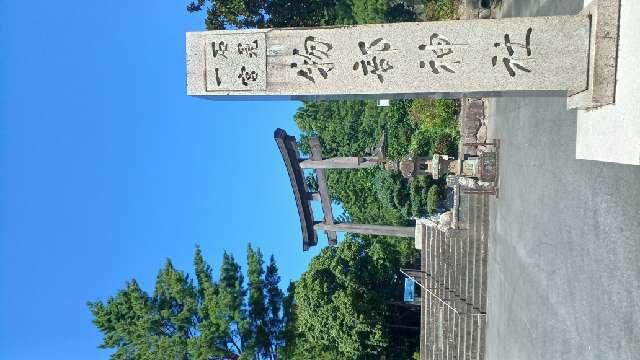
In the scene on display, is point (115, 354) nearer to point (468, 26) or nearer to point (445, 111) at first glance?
point (445, 111)

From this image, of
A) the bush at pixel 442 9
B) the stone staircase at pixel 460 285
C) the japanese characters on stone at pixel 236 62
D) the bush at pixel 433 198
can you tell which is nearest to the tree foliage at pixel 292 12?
the bush at pixel 442 9

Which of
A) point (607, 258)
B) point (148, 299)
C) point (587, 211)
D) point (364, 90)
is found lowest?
point (148, 299)

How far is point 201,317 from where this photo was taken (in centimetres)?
2092

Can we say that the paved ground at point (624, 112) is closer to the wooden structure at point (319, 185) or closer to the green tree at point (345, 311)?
the wooden structure at point (319, 185)

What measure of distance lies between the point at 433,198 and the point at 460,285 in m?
9.13

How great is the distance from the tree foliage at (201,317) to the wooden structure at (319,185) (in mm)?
5113

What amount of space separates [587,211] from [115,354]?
64.8ft

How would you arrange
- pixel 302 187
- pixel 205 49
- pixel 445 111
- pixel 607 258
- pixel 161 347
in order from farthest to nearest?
pixel 161 347 → pixel 445 111 → pixel 302 187 → pixel 205 49 → pixel 607 258

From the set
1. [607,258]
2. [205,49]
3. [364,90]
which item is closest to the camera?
[607,258]

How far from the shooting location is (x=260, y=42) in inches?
255

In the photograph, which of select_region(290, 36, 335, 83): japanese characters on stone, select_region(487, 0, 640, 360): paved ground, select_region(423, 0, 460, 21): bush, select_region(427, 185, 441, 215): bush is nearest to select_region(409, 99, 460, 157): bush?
select_region(427, 185, 441, 215): bush

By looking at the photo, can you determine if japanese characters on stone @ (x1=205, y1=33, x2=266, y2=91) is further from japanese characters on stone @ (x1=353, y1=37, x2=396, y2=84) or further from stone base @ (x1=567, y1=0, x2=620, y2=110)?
stone base @ (x1=567, y1=0, x2=620, y2=110)

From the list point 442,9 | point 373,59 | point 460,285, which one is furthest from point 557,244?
point 442,9

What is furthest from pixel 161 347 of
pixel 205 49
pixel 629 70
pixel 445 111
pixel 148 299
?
pixel 629 70
